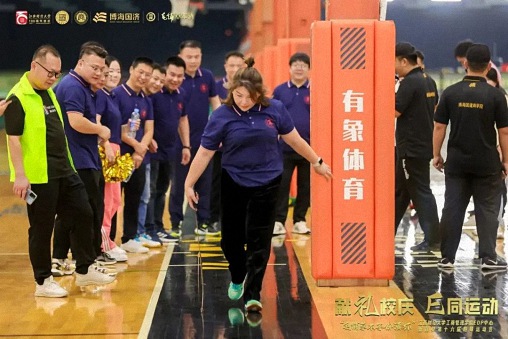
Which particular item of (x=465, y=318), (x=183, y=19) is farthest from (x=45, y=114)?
(x=183, y=19)

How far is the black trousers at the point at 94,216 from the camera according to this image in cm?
673

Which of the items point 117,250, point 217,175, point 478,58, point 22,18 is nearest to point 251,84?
point 478,58

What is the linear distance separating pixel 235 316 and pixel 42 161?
5.16 feet

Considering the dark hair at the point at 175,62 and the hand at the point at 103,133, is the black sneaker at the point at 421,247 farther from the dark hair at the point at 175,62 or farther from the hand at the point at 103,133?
the hand at the point at 103,133

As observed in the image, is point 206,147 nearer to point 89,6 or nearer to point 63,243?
point 63,243

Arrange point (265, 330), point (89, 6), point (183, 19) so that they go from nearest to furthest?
point (265, 330) < point (89, 6) < point (183, 19)

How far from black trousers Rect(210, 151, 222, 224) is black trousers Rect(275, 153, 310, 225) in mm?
612

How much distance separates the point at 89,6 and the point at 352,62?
5.00 metres

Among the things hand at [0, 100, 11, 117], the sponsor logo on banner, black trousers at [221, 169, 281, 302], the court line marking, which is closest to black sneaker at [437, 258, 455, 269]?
black trousers at [221, 169, 281, 302]

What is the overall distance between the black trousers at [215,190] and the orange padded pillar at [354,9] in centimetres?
286

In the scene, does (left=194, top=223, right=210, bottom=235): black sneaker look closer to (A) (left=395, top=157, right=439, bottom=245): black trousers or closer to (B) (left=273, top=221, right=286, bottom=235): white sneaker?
(B) (left=273, top=221, right=286, bottom=235): white sneaker

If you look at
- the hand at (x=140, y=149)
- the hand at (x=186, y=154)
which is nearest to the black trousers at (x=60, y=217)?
the hand at (x=140, y=149)

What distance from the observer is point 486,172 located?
7.01 meters

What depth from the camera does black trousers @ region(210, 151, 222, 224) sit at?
9297 mm
